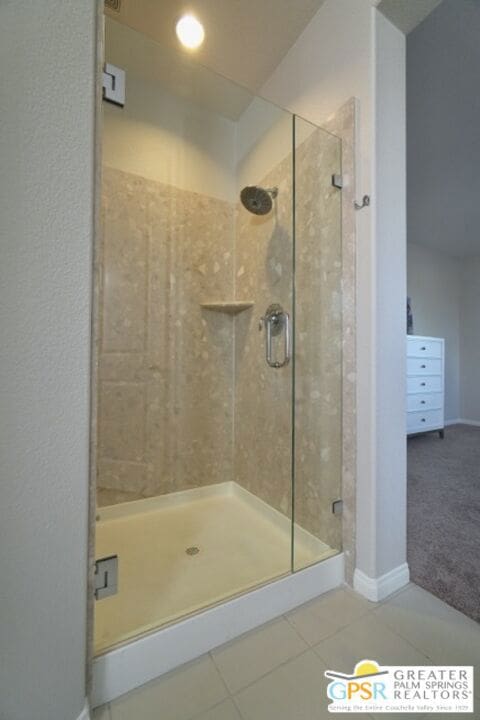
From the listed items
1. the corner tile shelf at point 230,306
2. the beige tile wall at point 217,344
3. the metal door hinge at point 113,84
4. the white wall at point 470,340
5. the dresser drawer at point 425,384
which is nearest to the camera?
the metal door hinge at point 113,84

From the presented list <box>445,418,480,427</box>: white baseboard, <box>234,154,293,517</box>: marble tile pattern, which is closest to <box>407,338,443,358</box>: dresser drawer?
<box>445,418,480,427</box>: white baseboard

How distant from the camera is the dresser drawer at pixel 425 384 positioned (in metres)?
3.37

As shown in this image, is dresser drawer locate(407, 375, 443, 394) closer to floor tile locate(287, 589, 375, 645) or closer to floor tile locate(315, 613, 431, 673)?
floor tile locate(287, 589, 375, 645)

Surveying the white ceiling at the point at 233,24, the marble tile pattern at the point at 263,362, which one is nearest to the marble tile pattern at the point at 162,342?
the marble tile pattern at the point at 263,362

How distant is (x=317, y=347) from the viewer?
4.64 ft

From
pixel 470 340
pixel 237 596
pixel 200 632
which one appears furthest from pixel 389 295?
pixel 470 340

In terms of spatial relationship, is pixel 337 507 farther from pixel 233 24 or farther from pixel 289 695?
pixel 233 24

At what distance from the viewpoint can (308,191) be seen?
145 centimetres

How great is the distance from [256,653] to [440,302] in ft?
16.0

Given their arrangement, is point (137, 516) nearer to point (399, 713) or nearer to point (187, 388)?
point (187, 388)

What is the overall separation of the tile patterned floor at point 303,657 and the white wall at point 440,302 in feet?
12.5

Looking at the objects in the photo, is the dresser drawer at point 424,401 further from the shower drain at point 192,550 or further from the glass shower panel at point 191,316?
the shower drain at point 192,550

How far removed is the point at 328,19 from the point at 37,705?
2.64 m

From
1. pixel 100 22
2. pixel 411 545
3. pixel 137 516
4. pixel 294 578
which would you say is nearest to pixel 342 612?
pixel 294 578
